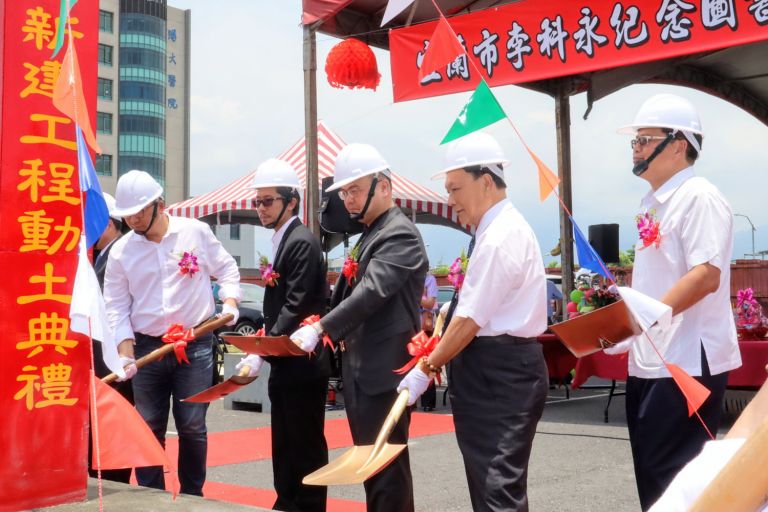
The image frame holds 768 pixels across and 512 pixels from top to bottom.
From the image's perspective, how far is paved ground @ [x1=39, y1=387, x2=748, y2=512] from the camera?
4172 millimetres

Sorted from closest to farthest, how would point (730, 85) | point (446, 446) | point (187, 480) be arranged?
point (187, 480) < point (446, 446) < point (730, 85)

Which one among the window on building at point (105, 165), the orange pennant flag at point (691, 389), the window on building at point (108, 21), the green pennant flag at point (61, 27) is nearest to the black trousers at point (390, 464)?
the orange pennant flag at point (691, 389)

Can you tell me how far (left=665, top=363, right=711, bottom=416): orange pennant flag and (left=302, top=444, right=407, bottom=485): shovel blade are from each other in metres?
0.98

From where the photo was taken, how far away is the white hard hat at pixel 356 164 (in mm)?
4125

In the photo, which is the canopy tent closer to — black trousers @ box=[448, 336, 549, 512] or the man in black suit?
the man in black suit

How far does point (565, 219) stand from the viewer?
1249 centimetres

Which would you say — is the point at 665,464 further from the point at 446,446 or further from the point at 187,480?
the point at 446,446

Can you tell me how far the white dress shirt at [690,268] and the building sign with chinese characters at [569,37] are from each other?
16.7 feet

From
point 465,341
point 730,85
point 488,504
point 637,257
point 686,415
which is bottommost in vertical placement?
point 488,504

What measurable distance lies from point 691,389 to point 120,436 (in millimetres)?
2253

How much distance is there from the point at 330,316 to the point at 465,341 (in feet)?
2.85

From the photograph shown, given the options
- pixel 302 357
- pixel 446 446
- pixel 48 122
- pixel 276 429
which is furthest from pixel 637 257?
pixel 446 446

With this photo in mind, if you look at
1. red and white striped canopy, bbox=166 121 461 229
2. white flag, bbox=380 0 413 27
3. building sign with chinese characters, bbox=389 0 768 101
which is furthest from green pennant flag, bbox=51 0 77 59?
red and white striped canopy, bbox=166 121 461 229

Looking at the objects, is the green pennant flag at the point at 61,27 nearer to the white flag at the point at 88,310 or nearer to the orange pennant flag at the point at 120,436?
the white flag at the point at 88,310
